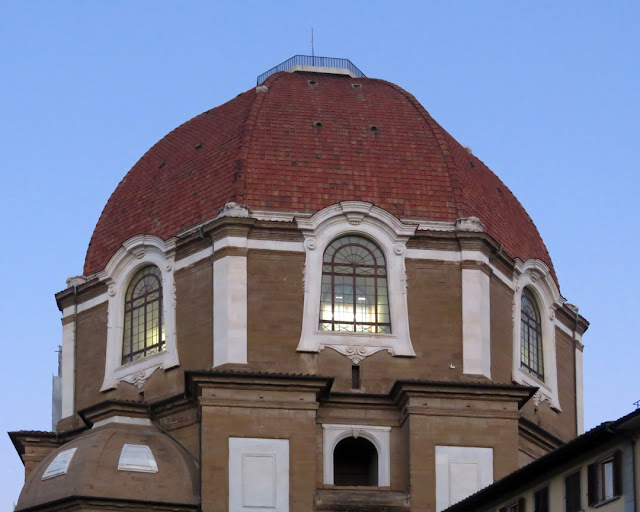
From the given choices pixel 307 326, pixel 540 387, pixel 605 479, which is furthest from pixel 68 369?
pixel 605 479

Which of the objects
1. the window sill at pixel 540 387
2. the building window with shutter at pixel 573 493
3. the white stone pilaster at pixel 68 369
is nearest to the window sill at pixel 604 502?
the building window with shutter at pixel 573 493

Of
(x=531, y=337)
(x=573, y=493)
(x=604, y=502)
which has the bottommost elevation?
(x=604, y=502)

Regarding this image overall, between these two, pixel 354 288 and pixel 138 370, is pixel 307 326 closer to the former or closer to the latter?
pixel 354 288

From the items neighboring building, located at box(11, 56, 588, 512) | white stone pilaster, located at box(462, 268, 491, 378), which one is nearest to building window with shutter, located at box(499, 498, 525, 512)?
neighboring building, located at box(11, 56, 588, 512)

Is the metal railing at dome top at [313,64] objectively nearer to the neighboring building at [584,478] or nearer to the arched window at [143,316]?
the arched window at [143,316]

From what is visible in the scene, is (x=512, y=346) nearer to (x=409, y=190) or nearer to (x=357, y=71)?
(x=409, y=190)

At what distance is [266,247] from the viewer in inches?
2349

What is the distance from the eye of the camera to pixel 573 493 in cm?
4462

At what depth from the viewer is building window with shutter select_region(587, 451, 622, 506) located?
42281 mm

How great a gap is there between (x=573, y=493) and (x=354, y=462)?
15.7m

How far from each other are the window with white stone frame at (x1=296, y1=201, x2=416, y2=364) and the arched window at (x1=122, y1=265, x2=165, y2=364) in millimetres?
5112

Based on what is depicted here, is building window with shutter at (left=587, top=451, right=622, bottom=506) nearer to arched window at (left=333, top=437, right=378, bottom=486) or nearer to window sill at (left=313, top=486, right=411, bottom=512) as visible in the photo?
window sill at (left=313, top=486, right=411, bottom=512)

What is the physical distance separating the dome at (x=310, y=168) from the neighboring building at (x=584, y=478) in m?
14.7

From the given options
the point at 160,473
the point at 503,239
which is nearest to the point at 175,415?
the point at 160,473
